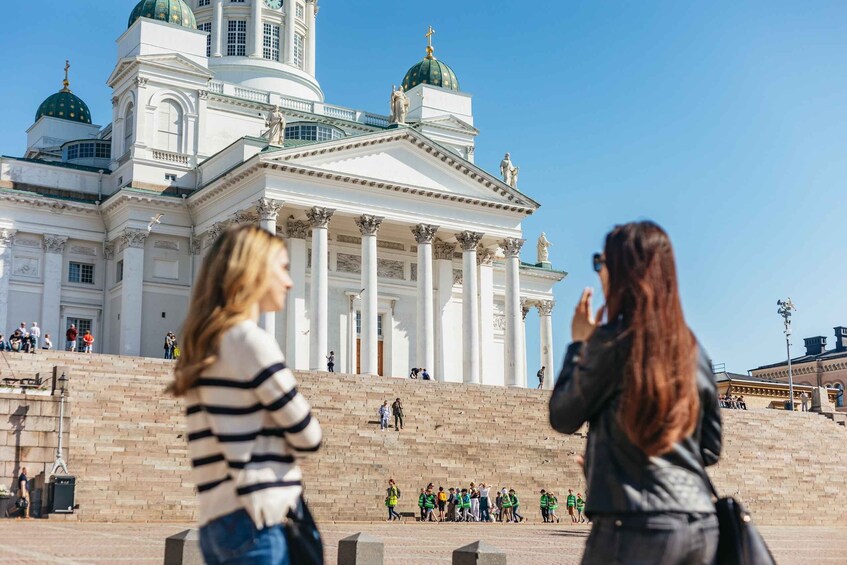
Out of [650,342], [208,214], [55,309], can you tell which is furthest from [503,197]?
[650,342]

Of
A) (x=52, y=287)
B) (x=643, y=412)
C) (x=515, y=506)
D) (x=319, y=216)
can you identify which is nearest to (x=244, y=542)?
(x=643, y=412)

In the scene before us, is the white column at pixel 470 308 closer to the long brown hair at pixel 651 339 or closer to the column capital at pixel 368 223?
the column capital at pixel 368 223

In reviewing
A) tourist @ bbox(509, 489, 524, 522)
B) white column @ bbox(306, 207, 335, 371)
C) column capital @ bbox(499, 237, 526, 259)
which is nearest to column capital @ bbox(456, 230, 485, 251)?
column capital @ bbox(499, 237, 526, 259)

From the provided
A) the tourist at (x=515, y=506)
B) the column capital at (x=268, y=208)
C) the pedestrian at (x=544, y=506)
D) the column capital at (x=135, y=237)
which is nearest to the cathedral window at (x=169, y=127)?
the column capital at (x=135, y=237)

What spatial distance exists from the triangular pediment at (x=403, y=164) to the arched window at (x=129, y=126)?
11.7m

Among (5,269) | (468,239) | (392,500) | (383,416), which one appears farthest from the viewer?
(468,239)

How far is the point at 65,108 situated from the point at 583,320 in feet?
228

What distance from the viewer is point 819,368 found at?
86750mm

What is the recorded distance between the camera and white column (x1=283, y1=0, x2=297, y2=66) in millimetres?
70125

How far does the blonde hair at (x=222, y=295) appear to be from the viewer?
4.62m

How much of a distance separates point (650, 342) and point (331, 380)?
37.3 m

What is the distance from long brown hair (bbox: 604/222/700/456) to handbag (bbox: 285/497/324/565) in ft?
4.40

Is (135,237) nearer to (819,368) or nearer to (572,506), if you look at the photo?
(572,506)

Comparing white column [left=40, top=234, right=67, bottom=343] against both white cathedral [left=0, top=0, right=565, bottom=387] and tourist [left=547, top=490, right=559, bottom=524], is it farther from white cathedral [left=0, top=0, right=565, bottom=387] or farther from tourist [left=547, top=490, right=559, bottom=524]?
tourist [left=547, top=490, right=559, bottom=524]
